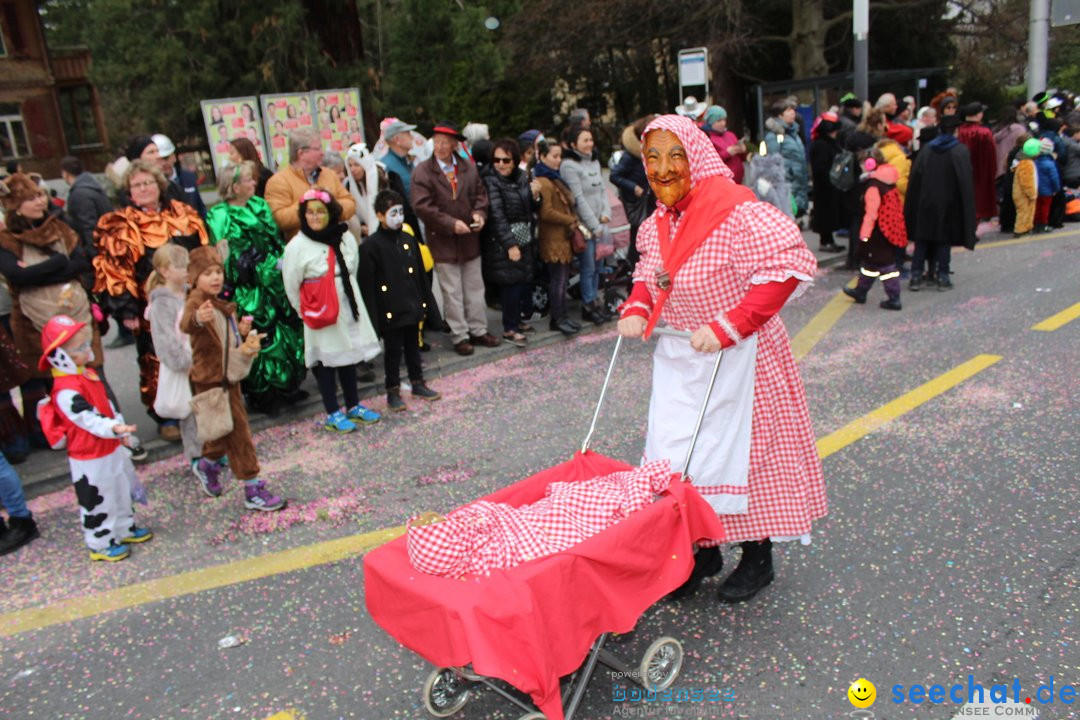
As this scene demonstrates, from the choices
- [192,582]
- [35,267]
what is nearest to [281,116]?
[35,267]

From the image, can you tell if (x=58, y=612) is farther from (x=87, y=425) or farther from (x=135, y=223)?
(x=135, y=223)

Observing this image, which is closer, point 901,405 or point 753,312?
point 753,312

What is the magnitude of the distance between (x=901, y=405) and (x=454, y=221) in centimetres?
374

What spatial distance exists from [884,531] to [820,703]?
4.49ft

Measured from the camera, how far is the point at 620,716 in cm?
294

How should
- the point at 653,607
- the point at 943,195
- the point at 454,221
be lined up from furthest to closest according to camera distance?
the point at 943,195
the point at 454,221
the point at 653,607

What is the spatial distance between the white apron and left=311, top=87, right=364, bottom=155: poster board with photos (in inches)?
339

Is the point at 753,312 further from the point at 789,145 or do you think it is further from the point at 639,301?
the point at 789,145

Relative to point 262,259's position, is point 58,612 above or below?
below

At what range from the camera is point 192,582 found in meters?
4.09

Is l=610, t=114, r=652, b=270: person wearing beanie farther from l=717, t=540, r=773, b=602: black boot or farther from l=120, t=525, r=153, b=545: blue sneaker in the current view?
l=120, t=525, r=153, b=545: blue sneaker

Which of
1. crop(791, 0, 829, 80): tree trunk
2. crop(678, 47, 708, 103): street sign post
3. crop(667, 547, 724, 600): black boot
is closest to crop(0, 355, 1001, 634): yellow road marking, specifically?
crop(667, 547, 724, 600): black boot

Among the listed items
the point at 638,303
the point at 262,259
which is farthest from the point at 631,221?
the point at 638,303

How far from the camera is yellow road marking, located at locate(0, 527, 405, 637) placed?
12.8 feet
